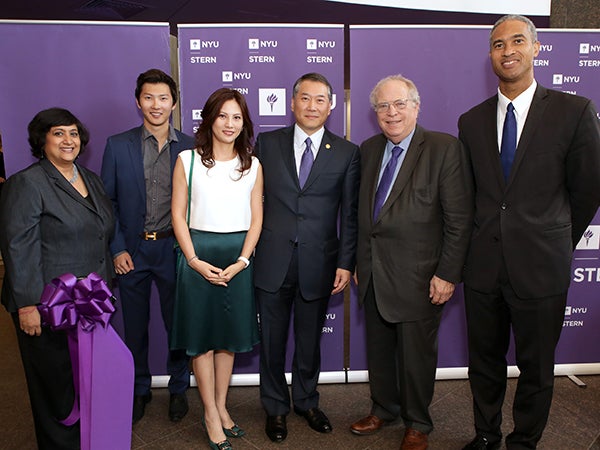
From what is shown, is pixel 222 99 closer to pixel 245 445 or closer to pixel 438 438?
pixel 245 445

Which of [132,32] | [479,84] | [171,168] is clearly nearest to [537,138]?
[479,84]

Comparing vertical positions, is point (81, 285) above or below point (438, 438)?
above

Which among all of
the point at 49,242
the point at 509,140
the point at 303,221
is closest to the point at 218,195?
the point at 303,221

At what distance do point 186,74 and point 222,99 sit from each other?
97 centimetres

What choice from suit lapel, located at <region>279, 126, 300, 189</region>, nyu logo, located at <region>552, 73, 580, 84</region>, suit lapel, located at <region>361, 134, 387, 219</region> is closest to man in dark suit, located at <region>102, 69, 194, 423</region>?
suit lapel, located at <region>279, 126, 300, 189</region>

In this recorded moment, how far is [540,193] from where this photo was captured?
2.28m

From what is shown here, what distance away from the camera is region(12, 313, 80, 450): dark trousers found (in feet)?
7.57

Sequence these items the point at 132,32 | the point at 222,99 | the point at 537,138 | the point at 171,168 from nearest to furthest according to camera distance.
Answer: the point at 537,138, the point at 222,99, the point at 171,168, the point at 132,32

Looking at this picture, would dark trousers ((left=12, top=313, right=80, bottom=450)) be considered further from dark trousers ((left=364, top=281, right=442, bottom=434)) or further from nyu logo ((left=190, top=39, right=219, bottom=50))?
nyu logo ((left=190, top=39, right=219, bottom=50))

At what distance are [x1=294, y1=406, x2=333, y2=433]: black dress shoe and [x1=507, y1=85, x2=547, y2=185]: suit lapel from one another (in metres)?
1.66

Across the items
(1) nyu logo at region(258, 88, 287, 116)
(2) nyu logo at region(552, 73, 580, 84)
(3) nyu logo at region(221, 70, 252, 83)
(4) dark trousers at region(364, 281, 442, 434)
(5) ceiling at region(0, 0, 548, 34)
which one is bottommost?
(4) dark trousers at region(364, 281, 442, 434)

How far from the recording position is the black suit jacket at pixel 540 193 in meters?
2.23

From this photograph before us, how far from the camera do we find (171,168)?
2930 mm

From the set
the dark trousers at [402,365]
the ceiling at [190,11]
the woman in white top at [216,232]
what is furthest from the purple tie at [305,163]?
the ceiling at [190,11]
